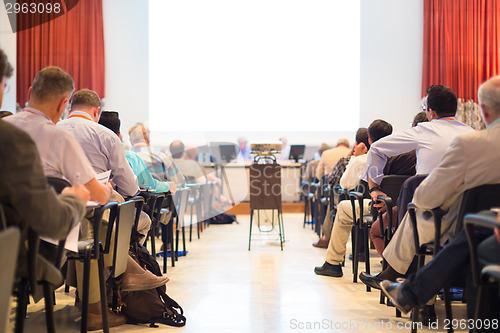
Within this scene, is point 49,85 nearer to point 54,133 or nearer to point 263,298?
point 54,133

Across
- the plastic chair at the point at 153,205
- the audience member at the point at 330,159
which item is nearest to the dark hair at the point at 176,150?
the audience member at the point at 330,159

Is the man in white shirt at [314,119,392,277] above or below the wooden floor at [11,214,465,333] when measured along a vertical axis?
above

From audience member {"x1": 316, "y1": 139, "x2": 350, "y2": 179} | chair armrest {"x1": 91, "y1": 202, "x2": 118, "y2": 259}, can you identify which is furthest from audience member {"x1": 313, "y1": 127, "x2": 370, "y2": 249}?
chair armrest {"x1": 91, "y1": 202, "x2": 118, "y2": 259}

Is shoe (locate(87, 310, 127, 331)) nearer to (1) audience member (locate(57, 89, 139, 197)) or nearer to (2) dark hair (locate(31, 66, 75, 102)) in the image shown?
(1) audience member (locate(57, 89, 139, 197))

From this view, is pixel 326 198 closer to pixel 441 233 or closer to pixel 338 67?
pixel 441 233

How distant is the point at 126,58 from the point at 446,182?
30.8ft

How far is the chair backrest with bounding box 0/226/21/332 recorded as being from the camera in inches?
51.5

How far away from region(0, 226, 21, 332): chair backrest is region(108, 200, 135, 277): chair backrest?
138 cm

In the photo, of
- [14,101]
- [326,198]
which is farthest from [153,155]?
[14,101]

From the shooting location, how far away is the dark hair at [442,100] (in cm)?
346

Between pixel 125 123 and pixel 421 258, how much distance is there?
885 centimetres

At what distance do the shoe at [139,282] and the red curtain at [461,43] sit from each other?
8.88 metres

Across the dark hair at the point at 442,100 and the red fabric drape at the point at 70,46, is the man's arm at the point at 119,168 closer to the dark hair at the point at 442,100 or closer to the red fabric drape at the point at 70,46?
the dark hair at the point at 442,100

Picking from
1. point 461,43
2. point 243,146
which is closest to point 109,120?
point 243,146
